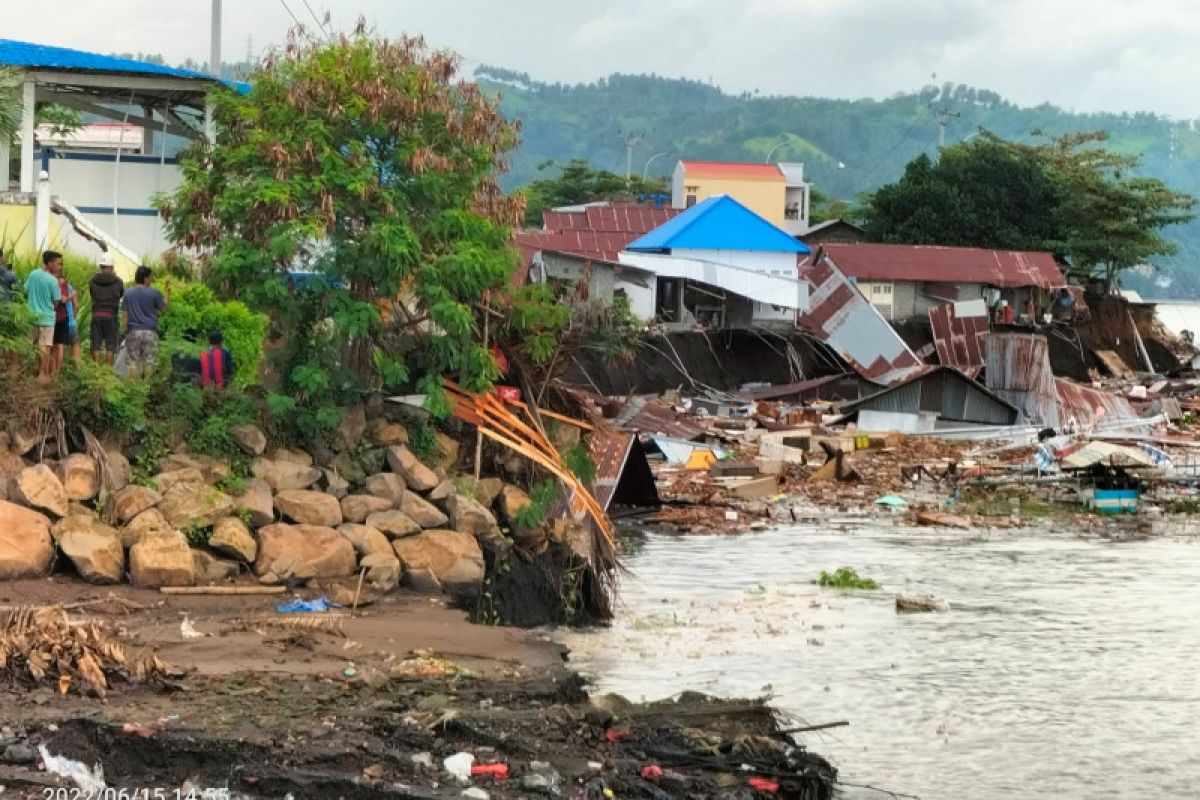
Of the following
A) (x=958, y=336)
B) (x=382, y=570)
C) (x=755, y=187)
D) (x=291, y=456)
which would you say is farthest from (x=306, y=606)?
(x=755, y=187)

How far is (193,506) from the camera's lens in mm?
14172

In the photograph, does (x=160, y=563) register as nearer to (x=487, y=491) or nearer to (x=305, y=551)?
(x=305, y=551)

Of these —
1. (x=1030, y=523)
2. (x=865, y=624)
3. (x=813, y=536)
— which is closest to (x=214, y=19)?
(x=813, y=536)

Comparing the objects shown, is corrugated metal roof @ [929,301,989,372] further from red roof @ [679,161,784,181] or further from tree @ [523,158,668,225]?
tree @ [523,158,668,225]

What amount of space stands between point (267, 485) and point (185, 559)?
1254mm

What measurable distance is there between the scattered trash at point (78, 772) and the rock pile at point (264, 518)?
4346mm

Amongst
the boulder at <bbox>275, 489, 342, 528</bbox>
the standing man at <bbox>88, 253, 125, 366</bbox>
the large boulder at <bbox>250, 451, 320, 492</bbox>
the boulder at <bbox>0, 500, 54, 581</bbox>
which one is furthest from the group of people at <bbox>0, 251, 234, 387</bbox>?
the boulder at <bbox>0, 500, 54, 581</bbox>

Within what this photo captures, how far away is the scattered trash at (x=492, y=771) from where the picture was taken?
31.8ft

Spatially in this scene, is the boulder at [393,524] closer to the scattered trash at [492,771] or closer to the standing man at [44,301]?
the standing man at [44,301]

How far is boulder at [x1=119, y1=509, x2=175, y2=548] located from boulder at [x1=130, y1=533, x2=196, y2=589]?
0.07 meters

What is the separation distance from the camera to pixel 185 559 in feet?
44.9

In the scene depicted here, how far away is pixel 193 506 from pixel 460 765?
527 centimetres

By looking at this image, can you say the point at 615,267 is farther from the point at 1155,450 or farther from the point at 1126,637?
the point at 1126,637

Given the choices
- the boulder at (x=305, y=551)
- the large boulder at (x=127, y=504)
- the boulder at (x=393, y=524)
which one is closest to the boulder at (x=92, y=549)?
the large boulder at (x=127, y=504)
